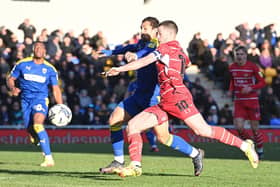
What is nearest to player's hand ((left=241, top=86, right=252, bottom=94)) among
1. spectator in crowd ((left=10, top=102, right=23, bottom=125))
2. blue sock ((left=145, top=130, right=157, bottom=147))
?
blue sock ((left=145, top=130, right=157, bottom=147))

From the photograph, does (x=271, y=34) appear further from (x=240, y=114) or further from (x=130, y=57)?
(x=130, y=57)

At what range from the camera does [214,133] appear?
42.3ft

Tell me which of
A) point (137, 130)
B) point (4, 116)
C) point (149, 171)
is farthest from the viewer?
point (4, 116)

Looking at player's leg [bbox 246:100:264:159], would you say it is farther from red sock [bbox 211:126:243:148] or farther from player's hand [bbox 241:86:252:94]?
red sock [bbox 211:126:243:148]

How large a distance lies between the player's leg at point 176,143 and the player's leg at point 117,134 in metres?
0.86

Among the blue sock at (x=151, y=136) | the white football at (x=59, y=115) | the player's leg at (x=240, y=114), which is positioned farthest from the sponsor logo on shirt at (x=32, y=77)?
the blue sock at (x=151, y=136)

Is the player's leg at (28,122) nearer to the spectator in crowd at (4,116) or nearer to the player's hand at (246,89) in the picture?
the player's hand at (246,89)

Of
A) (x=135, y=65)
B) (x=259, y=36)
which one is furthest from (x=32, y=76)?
(x=259, y=36)

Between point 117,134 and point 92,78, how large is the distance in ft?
50.1

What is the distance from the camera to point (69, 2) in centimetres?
3572

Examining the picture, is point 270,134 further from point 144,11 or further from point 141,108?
point 141,108

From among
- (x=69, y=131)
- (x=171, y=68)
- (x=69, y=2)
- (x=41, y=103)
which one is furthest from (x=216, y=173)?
(x=69, y=2)

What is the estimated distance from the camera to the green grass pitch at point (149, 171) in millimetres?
12734

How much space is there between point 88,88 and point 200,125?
665 inches
